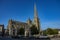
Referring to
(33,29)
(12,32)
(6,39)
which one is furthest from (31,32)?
(6,39)

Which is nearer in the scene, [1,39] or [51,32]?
[1,39]

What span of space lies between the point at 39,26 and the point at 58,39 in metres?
48.1

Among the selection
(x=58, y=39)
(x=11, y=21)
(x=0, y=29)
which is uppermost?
(x=11, y=21)

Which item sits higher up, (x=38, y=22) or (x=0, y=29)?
(x=38, y=22)

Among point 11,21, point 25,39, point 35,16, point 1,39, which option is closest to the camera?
point 1,39

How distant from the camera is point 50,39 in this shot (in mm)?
50500

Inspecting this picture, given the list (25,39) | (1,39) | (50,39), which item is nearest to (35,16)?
(50,39)

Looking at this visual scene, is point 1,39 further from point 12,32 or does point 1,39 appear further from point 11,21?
point 11,21

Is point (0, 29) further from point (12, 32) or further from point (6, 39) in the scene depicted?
point (6, 39)

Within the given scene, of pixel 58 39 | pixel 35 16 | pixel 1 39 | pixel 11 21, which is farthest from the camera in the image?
pixel 35 16

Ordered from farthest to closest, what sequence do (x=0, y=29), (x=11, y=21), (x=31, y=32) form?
(x=11, y=21)
(x=31, y=32)
(x=0, y=29)

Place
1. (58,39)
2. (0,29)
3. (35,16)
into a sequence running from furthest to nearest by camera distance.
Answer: (35,16), (0,29), (58,39)

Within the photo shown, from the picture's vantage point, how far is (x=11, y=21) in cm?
8694

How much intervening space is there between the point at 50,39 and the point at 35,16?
48.5 meters
